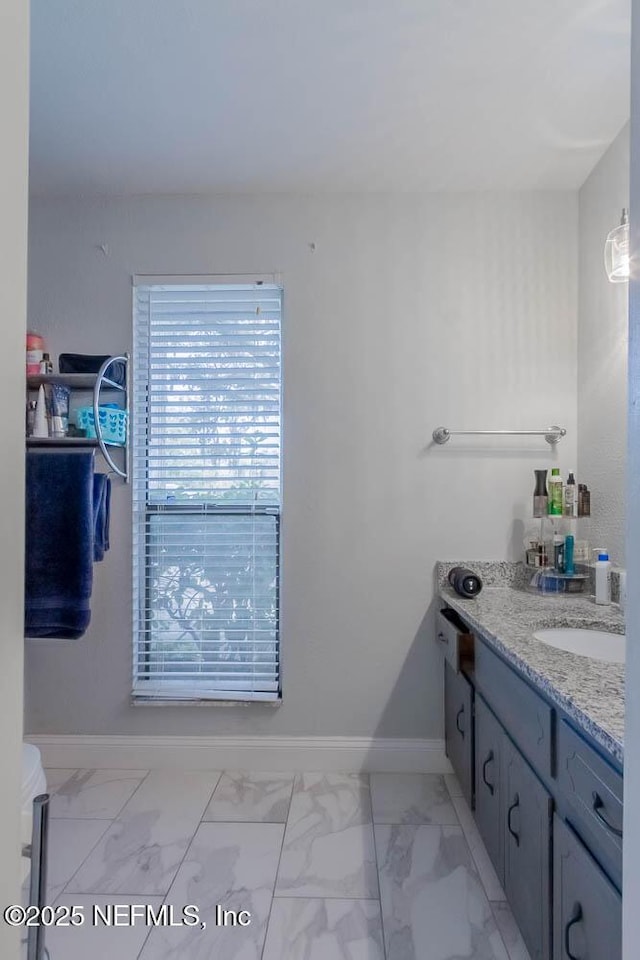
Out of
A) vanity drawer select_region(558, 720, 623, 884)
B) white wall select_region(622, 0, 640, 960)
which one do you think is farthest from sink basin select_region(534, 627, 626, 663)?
white wall select_region(622, 0, 640, 960)

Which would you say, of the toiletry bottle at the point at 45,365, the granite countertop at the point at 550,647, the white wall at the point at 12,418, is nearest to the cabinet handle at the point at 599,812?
the granite countertop at the point at 550,647

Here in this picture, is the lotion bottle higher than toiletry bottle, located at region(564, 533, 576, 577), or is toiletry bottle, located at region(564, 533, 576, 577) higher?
the lotion bottle

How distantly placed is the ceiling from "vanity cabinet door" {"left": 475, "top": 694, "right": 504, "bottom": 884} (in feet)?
6.63

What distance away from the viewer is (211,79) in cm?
168

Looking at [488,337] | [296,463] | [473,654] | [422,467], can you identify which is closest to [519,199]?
[488,337]

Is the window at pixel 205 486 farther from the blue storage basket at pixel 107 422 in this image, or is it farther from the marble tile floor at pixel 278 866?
the marble tile floor at pixel 278 866

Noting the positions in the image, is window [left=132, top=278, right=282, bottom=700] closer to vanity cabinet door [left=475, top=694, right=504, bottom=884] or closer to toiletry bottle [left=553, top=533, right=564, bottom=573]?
vanity cabinet door [left=475, top=694, right=504, bottom=884]

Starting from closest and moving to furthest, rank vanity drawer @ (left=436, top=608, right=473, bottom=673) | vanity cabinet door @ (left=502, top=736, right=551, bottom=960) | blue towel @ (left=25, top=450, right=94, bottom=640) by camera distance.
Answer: vanity cabinet door @ (left=502, top=736, right=551, bottom=960) → blue towel @ (left=25, top=450, right=94, bottom=640) → vanity drawer @ (left=436, top=608, right=473, bottom=673)

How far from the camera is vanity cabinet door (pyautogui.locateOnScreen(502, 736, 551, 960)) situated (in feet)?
3.83

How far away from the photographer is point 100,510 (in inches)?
78.1

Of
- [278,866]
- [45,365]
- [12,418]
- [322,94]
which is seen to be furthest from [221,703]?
[322,94]

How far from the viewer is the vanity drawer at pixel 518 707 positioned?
117 cm

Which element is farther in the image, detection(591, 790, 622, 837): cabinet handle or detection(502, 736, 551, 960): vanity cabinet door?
detection(502, 736, 551, 960): vanity cabinet door

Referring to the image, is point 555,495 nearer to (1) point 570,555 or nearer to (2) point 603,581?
(1) point 570,555
